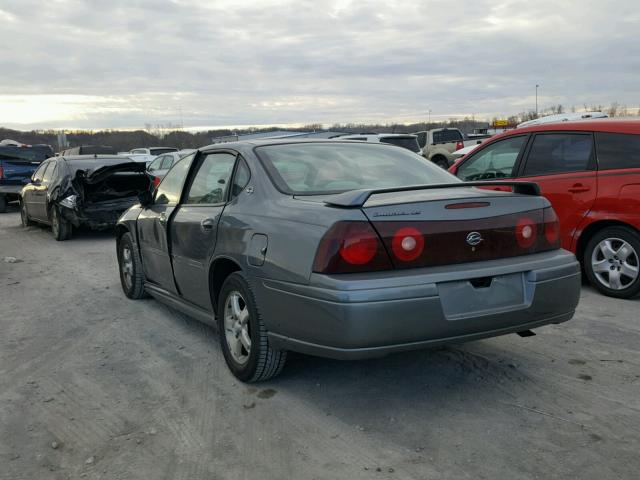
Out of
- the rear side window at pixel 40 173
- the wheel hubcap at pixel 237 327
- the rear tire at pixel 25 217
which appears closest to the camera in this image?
the wheel hubcap at pixel 237 327

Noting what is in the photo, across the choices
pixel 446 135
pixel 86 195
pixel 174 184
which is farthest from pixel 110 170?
pixel 446 135

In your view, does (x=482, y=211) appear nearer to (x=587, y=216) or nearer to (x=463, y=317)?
(x=463, y=317)

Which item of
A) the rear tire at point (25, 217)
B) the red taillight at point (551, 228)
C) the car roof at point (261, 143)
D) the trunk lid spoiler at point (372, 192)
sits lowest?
the rear tire at point (25, 217)

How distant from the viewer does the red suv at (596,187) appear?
5.57 metres

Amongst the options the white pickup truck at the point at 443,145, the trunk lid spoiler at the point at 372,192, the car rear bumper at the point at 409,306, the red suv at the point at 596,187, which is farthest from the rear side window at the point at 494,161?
the white pickup truck at the point at 443,145

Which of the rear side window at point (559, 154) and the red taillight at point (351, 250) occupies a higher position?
the rear side window at point (559, 154)

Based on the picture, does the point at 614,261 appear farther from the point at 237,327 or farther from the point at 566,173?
the point at 237,327

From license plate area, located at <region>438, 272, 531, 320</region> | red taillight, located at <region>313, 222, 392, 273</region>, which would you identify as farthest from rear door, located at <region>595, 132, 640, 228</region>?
red taillight, located at <region>313, 222, 392, 273</region>

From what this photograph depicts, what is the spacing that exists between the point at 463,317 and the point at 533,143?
13.0 feet

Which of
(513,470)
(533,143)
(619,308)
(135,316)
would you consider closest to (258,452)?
(513,470)

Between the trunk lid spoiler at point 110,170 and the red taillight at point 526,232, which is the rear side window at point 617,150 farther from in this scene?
the trunk lid spoiler at point 110,170

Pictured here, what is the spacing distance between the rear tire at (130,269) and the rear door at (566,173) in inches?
161

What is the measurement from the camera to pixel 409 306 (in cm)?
305

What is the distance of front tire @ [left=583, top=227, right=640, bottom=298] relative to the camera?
5551 millimetres
